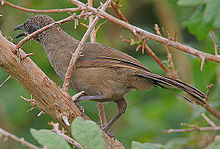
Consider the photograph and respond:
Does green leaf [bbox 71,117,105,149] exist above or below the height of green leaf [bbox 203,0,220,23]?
above

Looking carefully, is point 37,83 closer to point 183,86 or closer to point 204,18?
point 183,86

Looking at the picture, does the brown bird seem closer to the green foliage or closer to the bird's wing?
the bird's wing

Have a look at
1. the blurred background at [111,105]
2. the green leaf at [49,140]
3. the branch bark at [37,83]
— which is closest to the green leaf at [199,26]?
the blurred background at [111,105]

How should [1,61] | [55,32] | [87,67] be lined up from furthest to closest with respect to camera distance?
[55,32]
[87,67]
[1,61]

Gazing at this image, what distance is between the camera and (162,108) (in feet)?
22.4

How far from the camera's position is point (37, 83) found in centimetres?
300

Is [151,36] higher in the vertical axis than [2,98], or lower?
higher

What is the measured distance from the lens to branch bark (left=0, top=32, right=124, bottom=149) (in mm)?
2922

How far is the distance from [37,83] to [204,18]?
5.97 feet

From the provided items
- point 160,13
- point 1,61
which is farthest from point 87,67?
point 160,13

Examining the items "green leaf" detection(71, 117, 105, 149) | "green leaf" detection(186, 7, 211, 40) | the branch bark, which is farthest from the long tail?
"green leaf" detection(71, 117, 105, 149)

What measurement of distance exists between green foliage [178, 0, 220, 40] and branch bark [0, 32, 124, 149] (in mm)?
1653

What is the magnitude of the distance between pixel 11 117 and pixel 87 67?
8.40 feet

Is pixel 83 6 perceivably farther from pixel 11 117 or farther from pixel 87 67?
pixel 11 117
